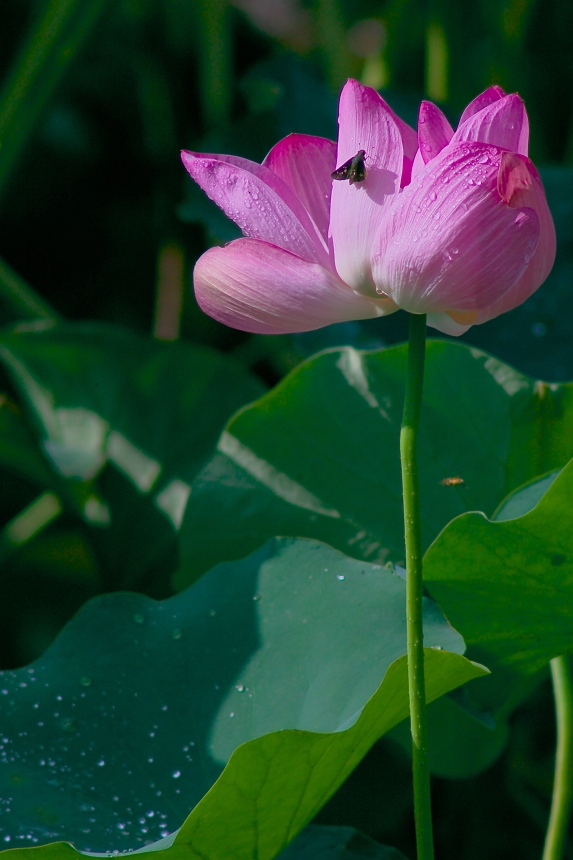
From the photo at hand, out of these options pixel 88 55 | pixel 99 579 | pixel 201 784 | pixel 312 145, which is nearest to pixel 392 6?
pixel 88 55

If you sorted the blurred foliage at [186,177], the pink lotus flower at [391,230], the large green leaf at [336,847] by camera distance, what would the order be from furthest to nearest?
the blurred foliage at [186,177] → the large green leaf at [336,847] → the pink lotus flower at [391,230]

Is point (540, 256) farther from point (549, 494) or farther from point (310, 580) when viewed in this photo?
point (310, 580)

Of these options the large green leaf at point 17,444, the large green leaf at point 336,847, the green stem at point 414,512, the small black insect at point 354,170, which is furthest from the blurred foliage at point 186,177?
the small black insect at point 354,170

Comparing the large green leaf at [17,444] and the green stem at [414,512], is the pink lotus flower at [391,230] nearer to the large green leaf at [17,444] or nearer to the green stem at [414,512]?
the green stem at [414,512]

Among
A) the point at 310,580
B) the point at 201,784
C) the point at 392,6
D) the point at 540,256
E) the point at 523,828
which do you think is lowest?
the point at 523,828

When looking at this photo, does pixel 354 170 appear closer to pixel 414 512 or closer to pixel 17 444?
pixel 414 512

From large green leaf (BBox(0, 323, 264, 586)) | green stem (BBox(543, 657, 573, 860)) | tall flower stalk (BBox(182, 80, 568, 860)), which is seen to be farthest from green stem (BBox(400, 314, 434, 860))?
large green leaf (BBox(0, 323, 264, 586))
